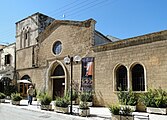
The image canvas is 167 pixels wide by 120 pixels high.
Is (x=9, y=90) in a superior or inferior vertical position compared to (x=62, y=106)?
superior

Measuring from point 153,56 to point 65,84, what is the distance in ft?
31.4

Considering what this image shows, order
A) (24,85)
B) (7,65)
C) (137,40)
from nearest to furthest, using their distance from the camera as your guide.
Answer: (137,40) < (24,85) < (7,65)

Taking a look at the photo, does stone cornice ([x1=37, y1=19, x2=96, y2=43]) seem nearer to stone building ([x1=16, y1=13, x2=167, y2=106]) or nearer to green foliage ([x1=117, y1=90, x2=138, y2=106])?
stone building ([x1=16, y1=13, x2=167, y2=106])

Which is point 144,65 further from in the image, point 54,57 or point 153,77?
point 54,57

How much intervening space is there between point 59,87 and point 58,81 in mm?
642

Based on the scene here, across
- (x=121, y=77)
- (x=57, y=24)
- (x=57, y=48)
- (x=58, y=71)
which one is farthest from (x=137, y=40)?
(x=57, y=24)

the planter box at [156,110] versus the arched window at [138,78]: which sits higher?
the arched window at [138,78]

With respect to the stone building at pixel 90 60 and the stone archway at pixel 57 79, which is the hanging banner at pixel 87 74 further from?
the stone archway at pixel 57 79

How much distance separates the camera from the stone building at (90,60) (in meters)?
15.1

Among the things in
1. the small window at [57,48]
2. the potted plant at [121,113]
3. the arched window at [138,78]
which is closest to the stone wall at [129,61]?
the arched window at [138,78]

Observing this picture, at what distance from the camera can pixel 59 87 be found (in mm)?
23312

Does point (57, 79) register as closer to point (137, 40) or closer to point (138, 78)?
point (138, 78)

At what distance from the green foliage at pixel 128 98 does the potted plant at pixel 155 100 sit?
28.1 inches

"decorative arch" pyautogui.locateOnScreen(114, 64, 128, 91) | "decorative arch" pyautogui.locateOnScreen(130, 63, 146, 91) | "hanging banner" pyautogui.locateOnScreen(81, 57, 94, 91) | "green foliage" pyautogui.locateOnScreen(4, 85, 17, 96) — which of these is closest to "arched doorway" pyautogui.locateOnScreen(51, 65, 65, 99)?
"hanging banner" pyautogui.locateOnScreen(81, 57, 94, 91)
